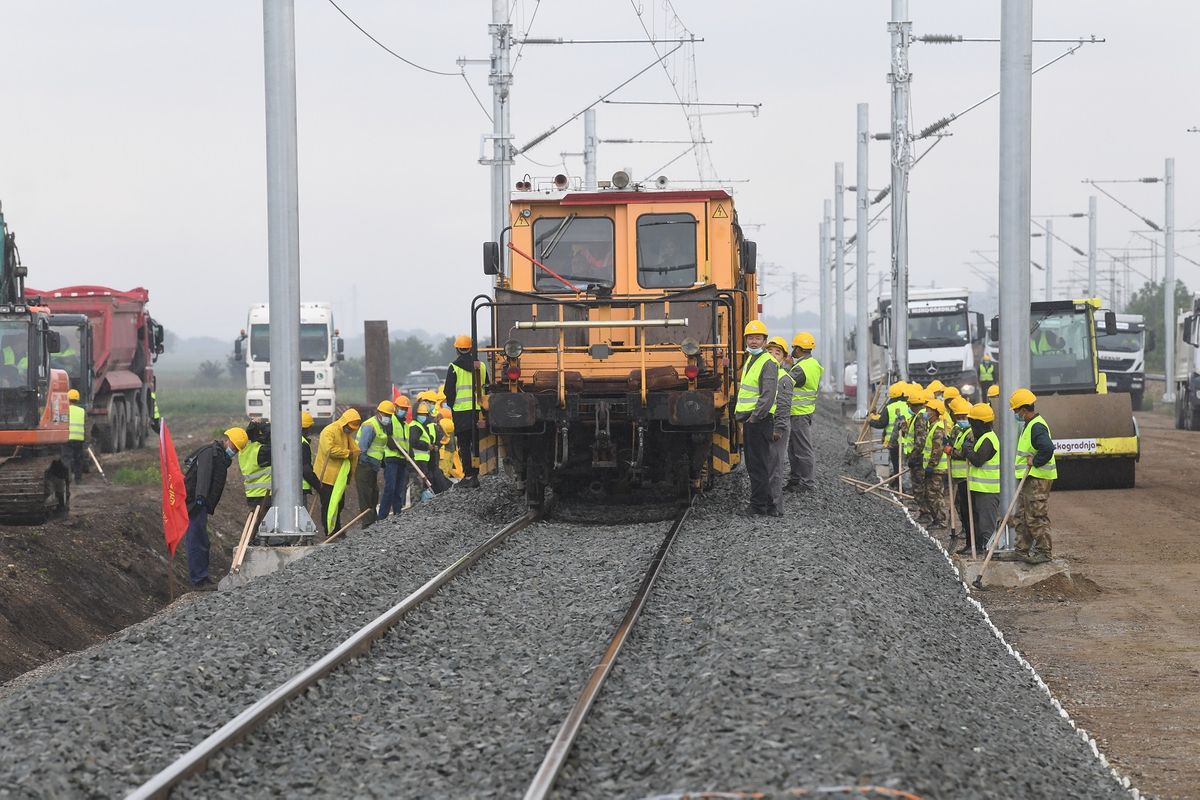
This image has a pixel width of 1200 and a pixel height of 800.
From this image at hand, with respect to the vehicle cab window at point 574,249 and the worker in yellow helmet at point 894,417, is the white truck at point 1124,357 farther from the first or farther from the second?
the vehicle cab window at point 574,249

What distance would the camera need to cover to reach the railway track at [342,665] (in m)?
6.42

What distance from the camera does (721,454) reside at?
51.5 feet

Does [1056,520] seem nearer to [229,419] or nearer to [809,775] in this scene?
[809,775]

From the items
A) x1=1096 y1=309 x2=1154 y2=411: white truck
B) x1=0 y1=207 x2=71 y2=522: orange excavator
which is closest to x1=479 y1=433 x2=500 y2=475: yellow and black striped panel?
x1=0 y1=207 x2=71 y2=522: orange excavator

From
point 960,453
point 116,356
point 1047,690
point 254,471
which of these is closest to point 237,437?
point 254,471

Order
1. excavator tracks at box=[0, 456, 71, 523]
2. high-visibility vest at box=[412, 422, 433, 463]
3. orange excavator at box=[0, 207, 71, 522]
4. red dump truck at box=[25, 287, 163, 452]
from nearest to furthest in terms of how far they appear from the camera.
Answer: high-visibility vest at box=[412, 422, 433, 463]
excavator tracks at box=[0, 456, 71, 523]
orange excavator at box=[0, 207, 71, 522]
red dump truck at box=[25, 287, 163, 452]

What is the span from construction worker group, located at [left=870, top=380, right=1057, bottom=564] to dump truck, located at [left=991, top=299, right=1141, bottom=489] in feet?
11.3

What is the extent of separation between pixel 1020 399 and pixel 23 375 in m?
13.0

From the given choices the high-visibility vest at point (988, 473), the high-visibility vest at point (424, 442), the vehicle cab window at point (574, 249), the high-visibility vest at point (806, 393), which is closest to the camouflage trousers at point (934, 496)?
the high-visibility vest at point (806, 393)

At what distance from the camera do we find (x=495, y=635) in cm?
984

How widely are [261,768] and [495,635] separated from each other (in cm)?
301

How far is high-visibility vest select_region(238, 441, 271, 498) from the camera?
16344 millimetres

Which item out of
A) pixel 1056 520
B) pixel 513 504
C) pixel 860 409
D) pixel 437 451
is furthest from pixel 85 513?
pixel 860 409

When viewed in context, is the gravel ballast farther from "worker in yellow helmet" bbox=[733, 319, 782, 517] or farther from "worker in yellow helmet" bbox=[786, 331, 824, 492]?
"worker in yellow helmet" bbox=[786, 331, 824, 492]
